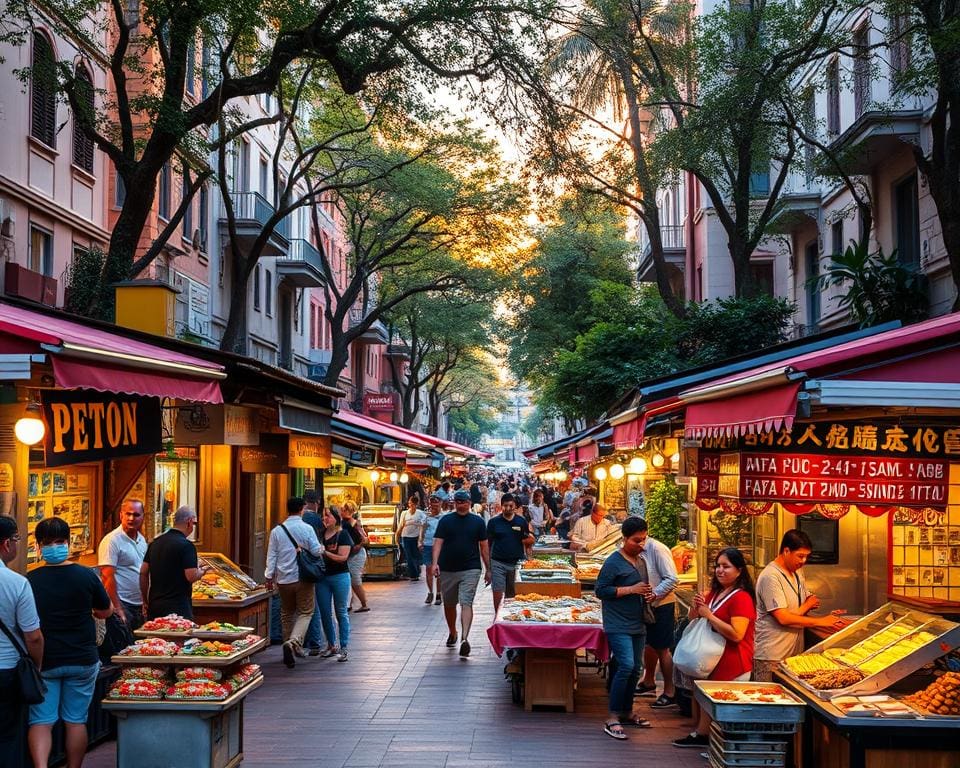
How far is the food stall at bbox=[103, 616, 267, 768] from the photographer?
25.3 ft

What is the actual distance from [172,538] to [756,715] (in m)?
5.58

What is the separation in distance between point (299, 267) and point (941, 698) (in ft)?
104

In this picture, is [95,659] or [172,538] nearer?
[95,659]

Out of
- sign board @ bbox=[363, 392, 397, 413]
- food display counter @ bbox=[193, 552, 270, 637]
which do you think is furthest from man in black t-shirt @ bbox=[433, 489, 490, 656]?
sign board @ bbox=[363, 392, 397, 413]

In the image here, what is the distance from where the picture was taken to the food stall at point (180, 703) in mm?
7703

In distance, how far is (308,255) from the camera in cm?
3953

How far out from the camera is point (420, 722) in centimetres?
1034

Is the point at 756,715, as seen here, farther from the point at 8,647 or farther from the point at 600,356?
the point at 600,356

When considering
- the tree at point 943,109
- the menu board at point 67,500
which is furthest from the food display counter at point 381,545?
the tree at point 943,109

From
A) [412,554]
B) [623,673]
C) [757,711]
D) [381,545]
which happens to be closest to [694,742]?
[623,673]

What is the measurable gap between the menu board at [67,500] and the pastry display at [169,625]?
1.58 meters

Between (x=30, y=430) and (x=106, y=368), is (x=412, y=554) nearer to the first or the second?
(x=30, y=430)

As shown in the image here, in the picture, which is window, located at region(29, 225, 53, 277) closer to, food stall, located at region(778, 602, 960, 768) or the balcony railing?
the balcony railing

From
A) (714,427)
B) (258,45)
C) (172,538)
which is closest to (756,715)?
(714,427)
